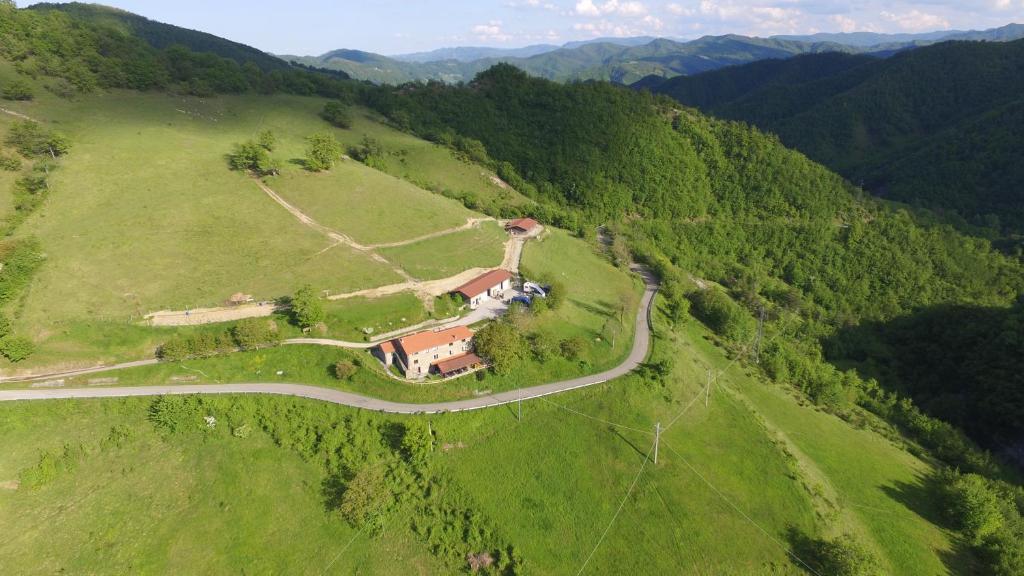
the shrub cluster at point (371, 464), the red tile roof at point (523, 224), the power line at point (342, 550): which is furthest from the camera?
the red tile roof at point (523, 224)

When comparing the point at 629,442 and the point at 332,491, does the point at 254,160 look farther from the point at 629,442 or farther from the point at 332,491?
the point at 629,442

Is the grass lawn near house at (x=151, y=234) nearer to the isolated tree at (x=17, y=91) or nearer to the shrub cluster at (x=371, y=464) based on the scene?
the isolated tree at (x=17, y=91)

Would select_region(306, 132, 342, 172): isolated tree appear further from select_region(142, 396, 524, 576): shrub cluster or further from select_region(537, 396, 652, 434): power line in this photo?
select_region(537, 396, 652, 434): power line

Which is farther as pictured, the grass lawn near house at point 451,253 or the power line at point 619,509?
the grass lawn near house at point 451,253

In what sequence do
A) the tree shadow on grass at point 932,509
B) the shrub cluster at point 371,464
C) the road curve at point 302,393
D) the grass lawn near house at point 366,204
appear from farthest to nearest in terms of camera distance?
the grass lawn near house at point 366,204 → the road curve at point 302,393 → the tree shadow on grass at point 932,509 → the shrub cluster at point 371,464

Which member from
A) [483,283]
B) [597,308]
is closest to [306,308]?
[483,283]

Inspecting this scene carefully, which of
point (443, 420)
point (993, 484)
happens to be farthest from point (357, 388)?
point (993, 484)

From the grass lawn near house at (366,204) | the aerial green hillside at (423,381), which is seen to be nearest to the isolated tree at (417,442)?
the aerial green hillside at (423,381)

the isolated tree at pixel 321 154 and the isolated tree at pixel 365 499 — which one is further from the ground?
the isolated tree at pixel 321 154
